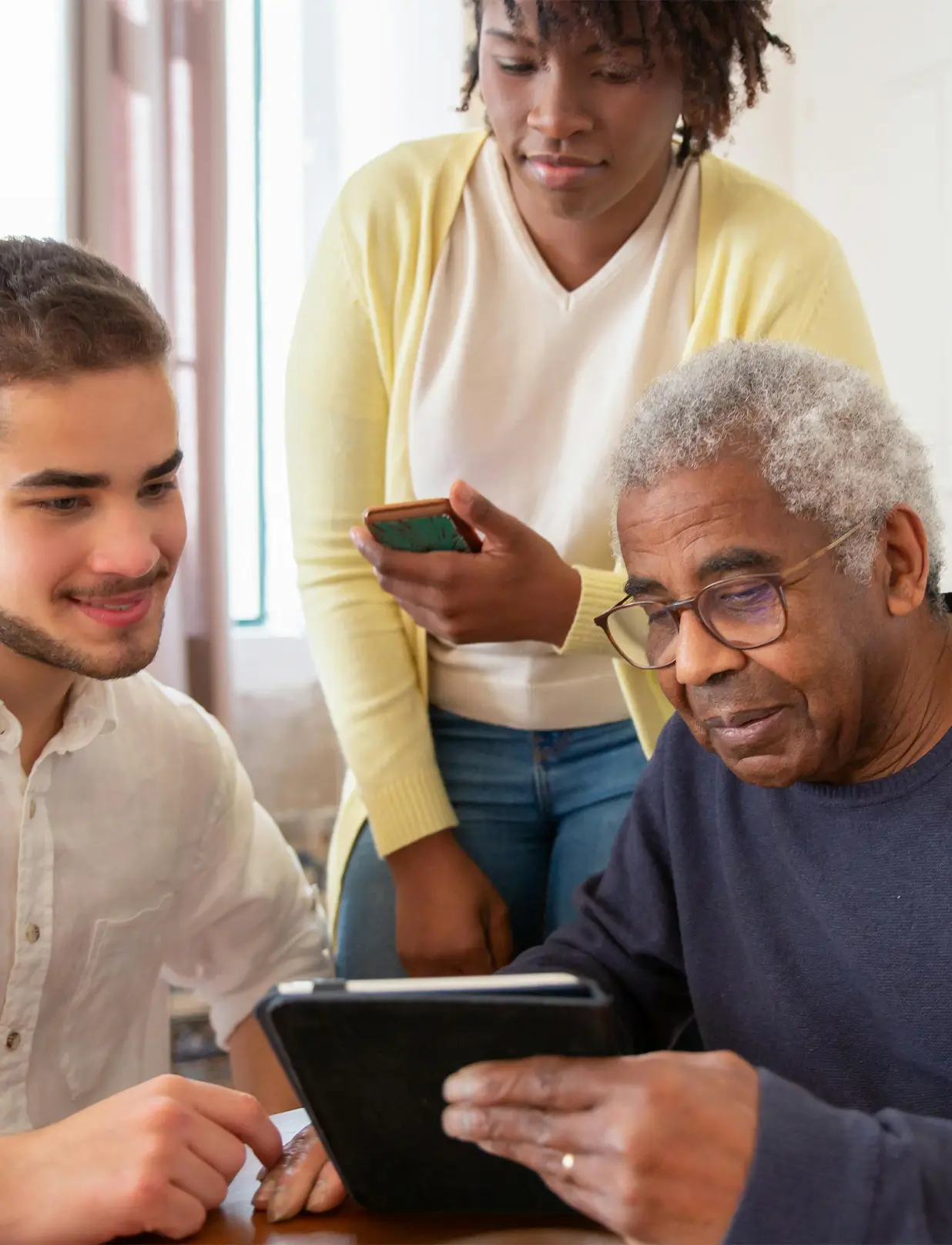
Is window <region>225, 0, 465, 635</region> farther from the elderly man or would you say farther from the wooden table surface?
the wooden table surface

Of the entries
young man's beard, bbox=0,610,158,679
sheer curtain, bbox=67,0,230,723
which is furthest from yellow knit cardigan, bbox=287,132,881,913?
sheer curtain, bbox=67,0,230,723

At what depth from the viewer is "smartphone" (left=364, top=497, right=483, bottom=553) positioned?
1474mm

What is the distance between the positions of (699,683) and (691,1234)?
1.70ft

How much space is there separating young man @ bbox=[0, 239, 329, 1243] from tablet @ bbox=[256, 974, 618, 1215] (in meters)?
0.15

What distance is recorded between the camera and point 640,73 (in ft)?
5.03

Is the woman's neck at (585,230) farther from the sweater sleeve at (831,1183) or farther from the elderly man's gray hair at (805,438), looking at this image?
the sweater sleeve at (831,1183)

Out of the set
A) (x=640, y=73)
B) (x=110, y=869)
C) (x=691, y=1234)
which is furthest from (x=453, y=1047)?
(x=640, y=73)

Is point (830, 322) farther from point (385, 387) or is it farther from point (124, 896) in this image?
point (124, 896)

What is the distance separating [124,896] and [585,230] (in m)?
0.99

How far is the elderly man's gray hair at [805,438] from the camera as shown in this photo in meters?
1.21

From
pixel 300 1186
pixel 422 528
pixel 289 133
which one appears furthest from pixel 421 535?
pixel 289 133

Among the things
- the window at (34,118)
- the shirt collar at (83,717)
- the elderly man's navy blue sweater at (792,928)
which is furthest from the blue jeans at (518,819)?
the window at (34,118)

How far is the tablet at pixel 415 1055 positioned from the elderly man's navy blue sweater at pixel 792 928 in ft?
0.79

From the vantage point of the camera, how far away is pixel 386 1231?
1.01m
